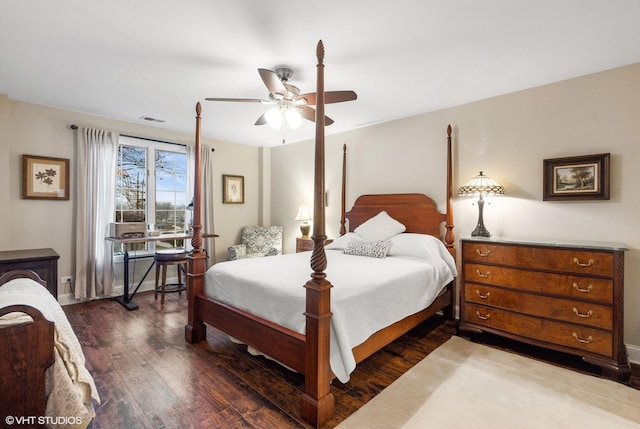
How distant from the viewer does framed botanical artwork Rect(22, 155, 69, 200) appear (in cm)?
354

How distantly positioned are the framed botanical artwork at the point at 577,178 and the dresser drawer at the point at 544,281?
0.83 m

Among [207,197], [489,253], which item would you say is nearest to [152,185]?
[207,197]

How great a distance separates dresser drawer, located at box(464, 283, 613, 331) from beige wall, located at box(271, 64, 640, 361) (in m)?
0.57

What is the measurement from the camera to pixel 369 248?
342 centimetres

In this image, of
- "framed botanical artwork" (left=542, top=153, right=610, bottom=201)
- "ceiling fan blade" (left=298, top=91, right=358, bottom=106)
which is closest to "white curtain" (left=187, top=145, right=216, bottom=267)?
"ceiling fan blade" (left=298, top=91, right=358, bottom=106)

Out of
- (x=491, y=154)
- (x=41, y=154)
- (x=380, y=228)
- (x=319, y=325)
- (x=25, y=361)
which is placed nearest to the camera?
(x=25, y=361)

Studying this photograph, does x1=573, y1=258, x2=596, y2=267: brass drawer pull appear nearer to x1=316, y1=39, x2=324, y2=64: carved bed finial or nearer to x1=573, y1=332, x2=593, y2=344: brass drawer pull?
x1=573, y1=332, x2=593, y2=344: brass drawer pull

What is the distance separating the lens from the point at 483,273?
2.83 meters

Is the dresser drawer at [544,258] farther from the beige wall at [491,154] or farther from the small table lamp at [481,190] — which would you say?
the beige wall at [491,154]

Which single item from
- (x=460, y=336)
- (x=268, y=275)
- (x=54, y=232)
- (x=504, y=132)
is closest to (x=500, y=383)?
(x=460, y=336)

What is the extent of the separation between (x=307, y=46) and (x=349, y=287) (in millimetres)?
1789

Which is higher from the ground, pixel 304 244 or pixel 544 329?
pixel 304 244

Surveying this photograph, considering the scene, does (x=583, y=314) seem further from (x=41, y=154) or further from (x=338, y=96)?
(x=41, y=154)

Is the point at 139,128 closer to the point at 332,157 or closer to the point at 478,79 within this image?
the point at 332,157
